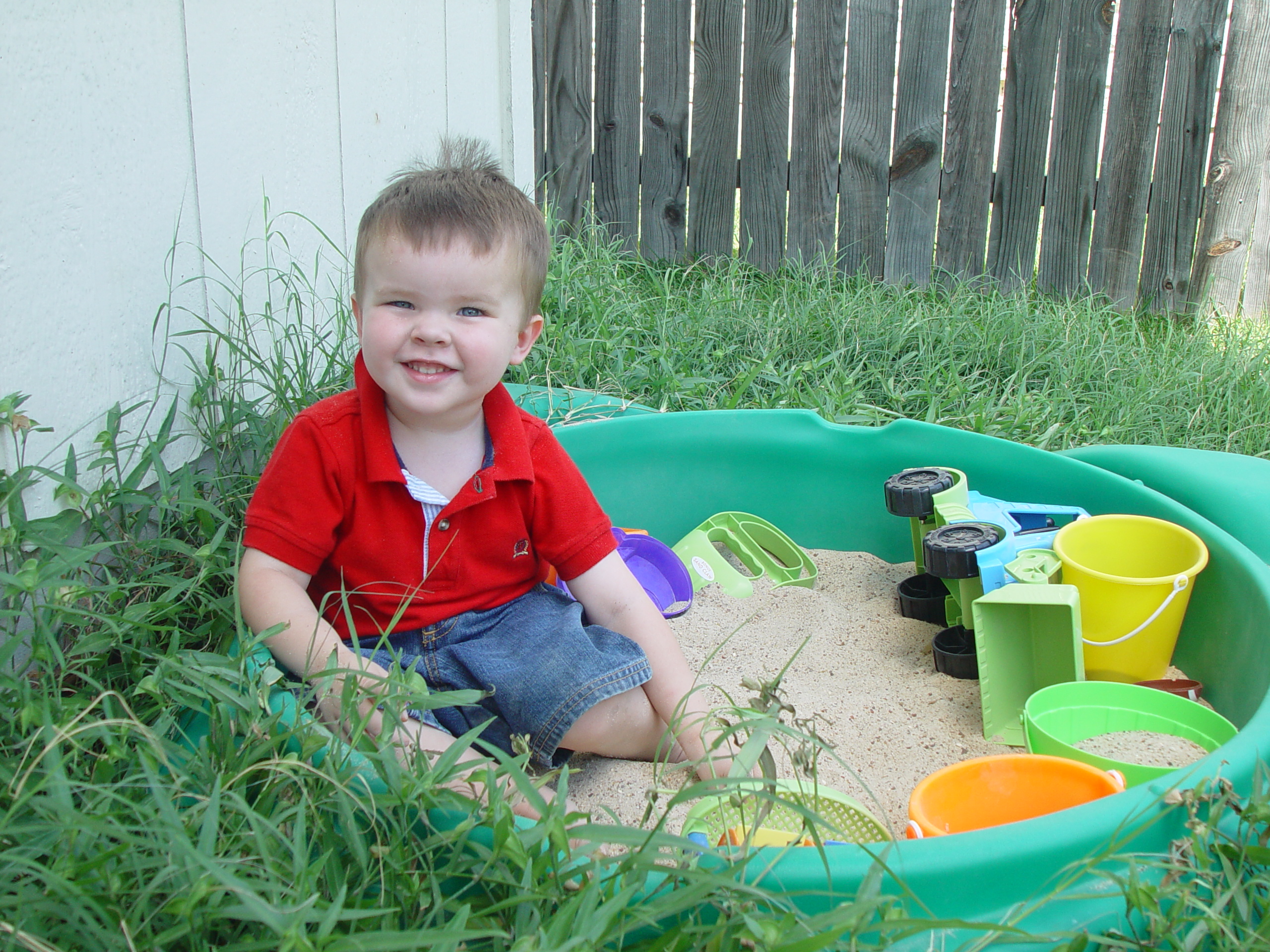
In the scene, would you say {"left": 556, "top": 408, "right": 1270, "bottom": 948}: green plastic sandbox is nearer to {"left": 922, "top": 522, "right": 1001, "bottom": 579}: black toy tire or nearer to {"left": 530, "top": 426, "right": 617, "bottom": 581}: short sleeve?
{"left": 922, "top": 522, "right": 1001, "bottom": 579}: black toy tire

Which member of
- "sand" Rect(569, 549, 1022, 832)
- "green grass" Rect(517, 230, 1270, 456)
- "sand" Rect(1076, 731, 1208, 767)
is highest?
"green grass" Rect(517, 230, 1270, 456)

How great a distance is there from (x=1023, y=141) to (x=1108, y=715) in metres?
2.34

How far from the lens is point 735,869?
694mm

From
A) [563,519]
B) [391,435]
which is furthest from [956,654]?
[391,435]

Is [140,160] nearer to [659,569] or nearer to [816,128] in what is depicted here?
[659,569]

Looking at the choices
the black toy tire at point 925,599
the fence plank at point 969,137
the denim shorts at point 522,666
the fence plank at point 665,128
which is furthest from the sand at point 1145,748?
the fence plank at point 665,128

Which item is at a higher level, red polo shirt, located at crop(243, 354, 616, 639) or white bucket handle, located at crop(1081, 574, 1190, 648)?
red polo shirt, located at crop(243, 354, 616, 639)

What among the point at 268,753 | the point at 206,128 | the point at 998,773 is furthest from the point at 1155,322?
the point at 268,753

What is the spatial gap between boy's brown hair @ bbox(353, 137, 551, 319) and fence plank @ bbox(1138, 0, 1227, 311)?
8.28ft

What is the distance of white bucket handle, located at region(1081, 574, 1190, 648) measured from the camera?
132 cm

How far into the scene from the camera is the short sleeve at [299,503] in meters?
1.11

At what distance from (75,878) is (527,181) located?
9.10 feet

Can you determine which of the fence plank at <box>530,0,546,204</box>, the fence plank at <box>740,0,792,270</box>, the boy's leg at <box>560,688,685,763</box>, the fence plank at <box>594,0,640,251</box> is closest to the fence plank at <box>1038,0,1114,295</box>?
the fence plank at <box>740,0,792,270</box>

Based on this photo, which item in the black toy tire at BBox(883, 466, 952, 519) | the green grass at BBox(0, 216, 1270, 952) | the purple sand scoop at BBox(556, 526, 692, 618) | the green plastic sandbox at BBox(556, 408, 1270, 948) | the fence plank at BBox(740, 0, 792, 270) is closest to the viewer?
the green grass at BBox(0, 216, 1270, 952)
